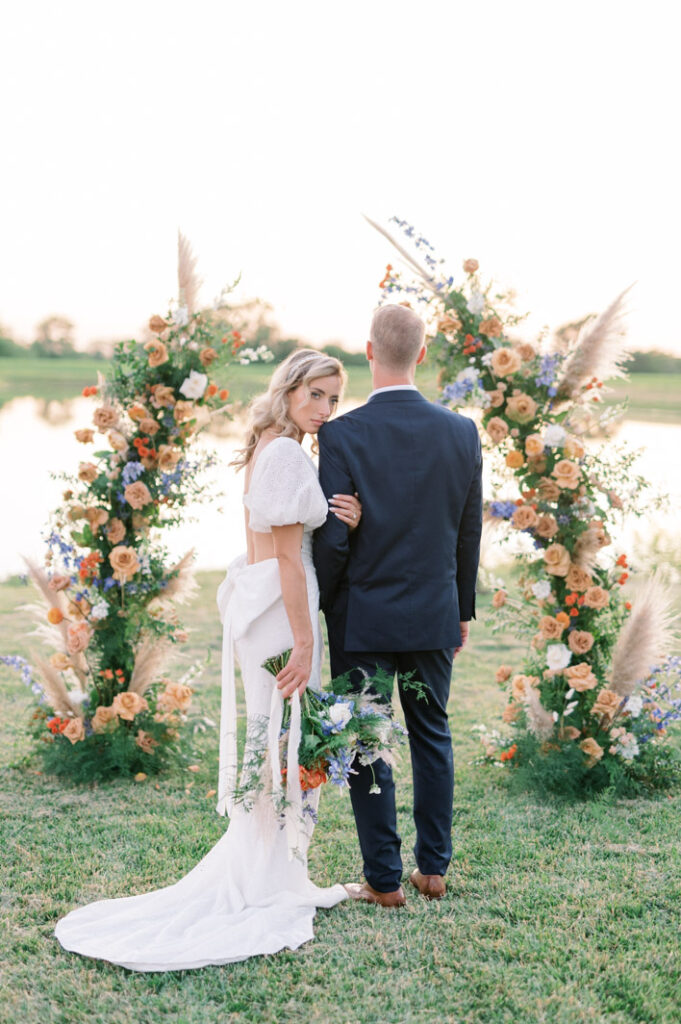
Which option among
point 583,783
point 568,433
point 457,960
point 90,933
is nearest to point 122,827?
point 90,933

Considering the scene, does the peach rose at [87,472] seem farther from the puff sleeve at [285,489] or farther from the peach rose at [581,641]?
the peach rose at [581,641]

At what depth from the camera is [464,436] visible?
3.41m

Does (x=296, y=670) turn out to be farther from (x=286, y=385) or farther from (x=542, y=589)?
(x=542, y=589)

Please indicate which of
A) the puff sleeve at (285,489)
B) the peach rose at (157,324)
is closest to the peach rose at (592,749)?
the puff sleeve at (285,489)

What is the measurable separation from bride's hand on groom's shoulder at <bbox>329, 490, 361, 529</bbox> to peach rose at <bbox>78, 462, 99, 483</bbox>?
191cm

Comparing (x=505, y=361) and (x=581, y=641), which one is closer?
(x=505, y=361)

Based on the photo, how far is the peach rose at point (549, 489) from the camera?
453 centimetres

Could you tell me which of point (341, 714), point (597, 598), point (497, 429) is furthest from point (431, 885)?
point (497, 429)

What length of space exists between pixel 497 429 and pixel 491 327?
1.61 ft

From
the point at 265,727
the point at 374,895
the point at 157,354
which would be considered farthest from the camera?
the point at 157,354

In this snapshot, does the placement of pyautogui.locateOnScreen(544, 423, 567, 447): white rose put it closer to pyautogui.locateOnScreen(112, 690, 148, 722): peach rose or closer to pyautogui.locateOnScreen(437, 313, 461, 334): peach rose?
pyautogui.locateOnScreen(437, 313, 461, 334): peach rose

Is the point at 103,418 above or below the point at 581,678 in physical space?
above

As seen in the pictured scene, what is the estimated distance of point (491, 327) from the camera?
457 cm

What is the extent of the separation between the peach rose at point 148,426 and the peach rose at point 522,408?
1.75 meters
